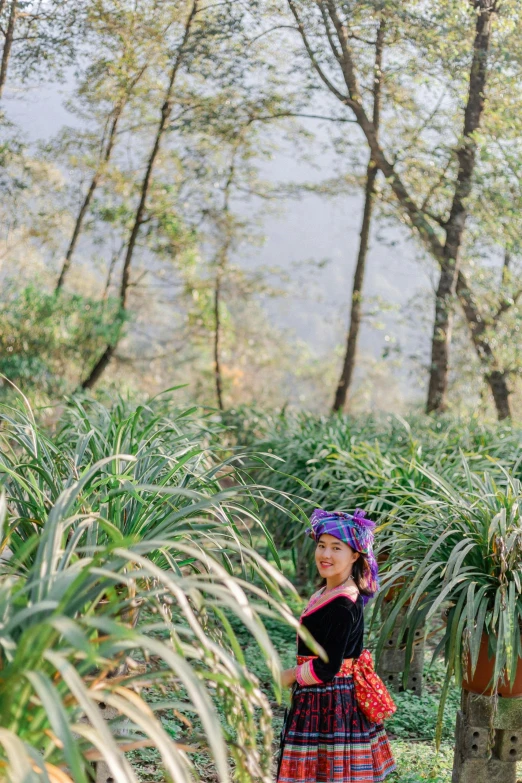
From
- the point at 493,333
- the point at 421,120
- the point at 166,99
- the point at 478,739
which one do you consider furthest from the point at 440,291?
the point at 478,739

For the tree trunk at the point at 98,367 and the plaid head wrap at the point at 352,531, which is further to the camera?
the tree trunk at the point at 98,367

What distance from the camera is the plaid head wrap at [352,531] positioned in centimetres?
209

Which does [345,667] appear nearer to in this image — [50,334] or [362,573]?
[362,573]

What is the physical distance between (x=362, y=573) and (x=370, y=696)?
32 centimetres

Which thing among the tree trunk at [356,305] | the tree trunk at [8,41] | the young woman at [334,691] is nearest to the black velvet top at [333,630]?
the young woman at [334,691]

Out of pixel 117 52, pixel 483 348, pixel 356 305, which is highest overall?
pixel 117 52

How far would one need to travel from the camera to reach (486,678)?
7.28 ft

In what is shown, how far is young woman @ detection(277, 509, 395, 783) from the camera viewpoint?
1.99 meters

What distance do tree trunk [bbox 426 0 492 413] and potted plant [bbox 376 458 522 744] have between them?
551 cm

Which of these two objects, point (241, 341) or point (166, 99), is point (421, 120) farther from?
point (241, 341)

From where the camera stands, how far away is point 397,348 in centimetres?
852

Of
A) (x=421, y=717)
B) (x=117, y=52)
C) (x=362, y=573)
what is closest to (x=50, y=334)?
(x=117, y=52)

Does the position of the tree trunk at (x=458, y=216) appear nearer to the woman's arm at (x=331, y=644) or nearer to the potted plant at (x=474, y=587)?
the potted plant at (x=474, y=587)

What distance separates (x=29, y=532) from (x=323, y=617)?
89 centimetres
